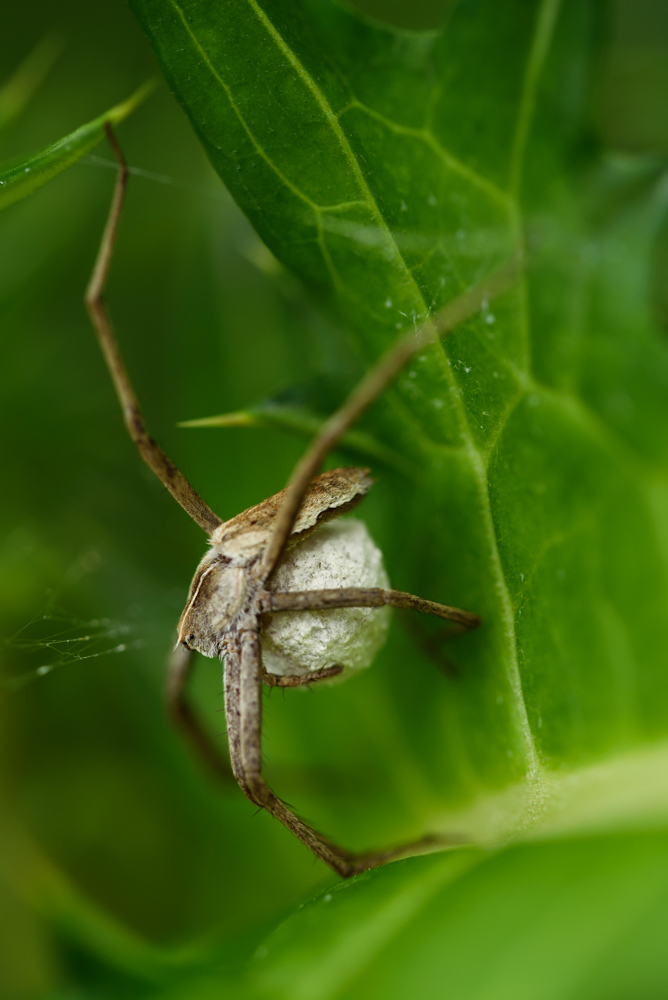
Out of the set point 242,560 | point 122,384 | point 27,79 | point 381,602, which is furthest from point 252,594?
point 27,79

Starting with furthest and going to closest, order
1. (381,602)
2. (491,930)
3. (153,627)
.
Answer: (153,627) → (381,602) → (491,930)

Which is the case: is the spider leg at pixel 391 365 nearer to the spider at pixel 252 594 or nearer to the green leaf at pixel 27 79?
the spider at pixel 252 594

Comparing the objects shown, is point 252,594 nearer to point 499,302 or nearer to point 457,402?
point 457,402

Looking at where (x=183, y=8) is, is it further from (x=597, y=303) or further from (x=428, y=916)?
(x=428, y=916)

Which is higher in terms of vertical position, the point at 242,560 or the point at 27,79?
the point at 27,79

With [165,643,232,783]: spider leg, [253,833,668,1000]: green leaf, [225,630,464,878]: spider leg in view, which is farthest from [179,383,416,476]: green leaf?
[253,833,668,1000]: green leaf

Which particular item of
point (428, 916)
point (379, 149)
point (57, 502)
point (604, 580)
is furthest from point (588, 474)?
point (57, 502)

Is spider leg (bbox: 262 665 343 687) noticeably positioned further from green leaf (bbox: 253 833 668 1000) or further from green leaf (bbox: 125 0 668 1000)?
green leaf (bbox: 253 833 668 1000)
